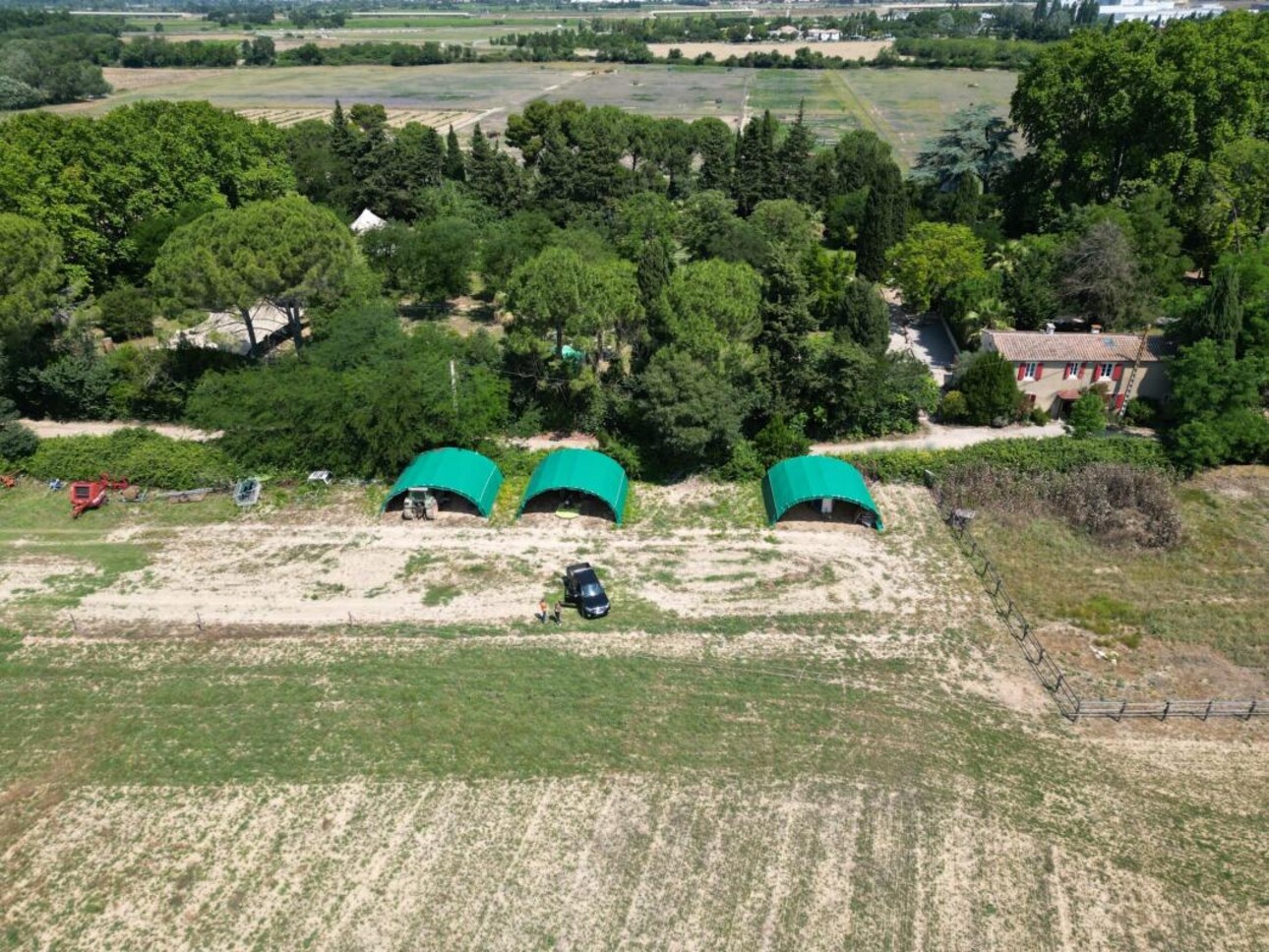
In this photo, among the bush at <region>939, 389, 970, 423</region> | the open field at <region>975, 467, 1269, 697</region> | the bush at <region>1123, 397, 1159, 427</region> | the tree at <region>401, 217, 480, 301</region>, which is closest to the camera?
the open field at <region>975, 467, 1269, 697</region>

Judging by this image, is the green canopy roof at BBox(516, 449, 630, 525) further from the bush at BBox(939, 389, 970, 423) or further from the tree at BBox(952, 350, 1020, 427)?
the tree at BBox(952, 350, 1020, 427)

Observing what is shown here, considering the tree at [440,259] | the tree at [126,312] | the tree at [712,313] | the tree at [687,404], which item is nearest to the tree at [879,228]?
the tree at [712,313]

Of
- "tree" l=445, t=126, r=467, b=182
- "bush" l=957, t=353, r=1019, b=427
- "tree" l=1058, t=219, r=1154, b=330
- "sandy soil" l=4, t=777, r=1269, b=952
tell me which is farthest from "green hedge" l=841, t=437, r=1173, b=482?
"tree" l=445, t=126, r=467, b=182

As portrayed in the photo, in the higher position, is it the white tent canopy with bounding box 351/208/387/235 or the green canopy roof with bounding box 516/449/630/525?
the white tent canopy with bounding box 351/208/387/235

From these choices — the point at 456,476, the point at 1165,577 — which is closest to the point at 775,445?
the point at 456,476

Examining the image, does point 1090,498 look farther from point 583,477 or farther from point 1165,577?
point 583,477

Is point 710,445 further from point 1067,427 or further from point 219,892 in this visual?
point 219,892

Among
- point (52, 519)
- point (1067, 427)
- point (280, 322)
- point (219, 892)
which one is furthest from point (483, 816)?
point (280, 322)
